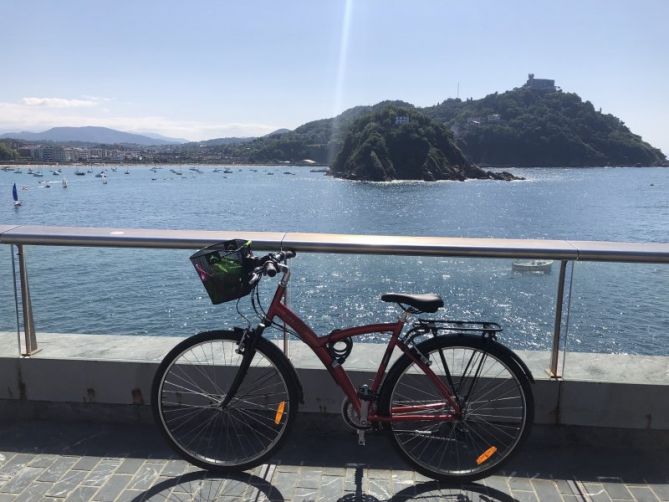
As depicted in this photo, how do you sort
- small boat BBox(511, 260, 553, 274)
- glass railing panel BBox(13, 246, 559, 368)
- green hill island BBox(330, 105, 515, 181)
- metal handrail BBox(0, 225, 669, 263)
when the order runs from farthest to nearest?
green hill island BBox(330, 105, 515, 181), glass railing panel BBox(13, 246, 559, 368), small boat BBox(511, 260, 553, 274), metal handrail BBox(0, 225, 669, 263)

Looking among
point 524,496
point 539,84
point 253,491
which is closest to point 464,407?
point 524,496

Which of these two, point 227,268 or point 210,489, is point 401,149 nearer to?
point 227,268

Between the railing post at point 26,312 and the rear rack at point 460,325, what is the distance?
2.72m

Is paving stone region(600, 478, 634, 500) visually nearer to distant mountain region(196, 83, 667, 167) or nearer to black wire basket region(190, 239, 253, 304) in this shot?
black wire basket region(190, 239, 253, 304)

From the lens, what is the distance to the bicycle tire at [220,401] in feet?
10.8

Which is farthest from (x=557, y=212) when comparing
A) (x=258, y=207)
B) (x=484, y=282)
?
(x=484, y=282)

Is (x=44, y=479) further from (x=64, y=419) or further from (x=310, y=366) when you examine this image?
(x=310, y=366)

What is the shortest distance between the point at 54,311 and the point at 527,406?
128 inches

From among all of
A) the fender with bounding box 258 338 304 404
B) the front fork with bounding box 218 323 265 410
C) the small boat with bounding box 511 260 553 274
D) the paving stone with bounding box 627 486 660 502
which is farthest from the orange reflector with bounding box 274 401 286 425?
the paving stone with bounding box 627 486 660 502

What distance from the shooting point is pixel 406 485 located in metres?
3.23

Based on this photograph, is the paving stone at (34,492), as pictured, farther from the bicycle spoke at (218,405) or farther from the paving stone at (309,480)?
the paving stone at (309,480)

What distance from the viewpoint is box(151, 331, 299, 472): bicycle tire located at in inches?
130

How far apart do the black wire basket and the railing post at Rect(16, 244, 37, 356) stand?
65.1 inches

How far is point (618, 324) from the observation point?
3.84m
